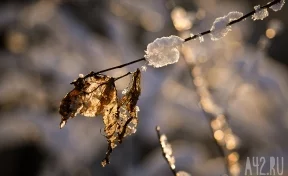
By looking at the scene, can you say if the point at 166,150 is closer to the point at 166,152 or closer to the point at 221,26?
the point at 166,152

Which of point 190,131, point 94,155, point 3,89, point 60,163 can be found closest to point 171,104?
point 190,131

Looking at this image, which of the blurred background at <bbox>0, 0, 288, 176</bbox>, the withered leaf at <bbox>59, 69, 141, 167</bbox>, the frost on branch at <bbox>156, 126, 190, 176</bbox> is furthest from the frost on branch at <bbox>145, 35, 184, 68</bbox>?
the blurred background at <bbox>0, 0, 288, 176</bbox>

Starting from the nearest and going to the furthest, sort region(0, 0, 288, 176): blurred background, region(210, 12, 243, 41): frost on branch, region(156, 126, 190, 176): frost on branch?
region(210, 12, 243, 41): frost on branch → region(156, 126, 190, 176): frost on branch → region(0, 0, 288, 176): blurred background

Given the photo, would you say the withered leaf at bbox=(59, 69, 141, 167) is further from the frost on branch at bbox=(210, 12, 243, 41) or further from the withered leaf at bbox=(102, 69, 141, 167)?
the frost on branch at bbox=(210, 12, 243, 41)

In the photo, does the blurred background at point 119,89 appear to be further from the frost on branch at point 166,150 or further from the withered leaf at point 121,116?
the withered leaf at point 121,116

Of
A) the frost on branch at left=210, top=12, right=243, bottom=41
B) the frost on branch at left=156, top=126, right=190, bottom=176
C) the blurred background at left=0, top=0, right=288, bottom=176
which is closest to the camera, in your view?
the frost on branch at left=210, top=12, right=243, bottom=41

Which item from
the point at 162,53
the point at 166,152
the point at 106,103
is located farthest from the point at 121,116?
the point at 166,152

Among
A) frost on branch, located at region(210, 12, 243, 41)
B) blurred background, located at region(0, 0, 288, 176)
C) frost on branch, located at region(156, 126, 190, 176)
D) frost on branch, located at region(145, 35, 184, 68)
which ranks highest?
blurred background, located at region(0, 0, 288, 176)
